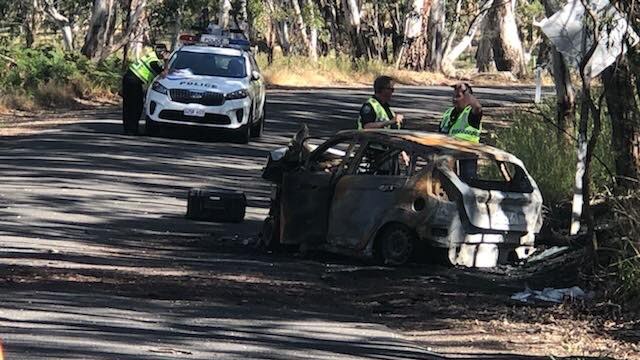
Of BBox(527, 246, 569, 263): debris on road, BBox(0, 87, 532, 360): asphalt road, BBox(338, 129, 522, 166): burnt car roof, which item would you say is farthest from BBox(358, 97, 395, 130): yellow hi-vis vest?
BBox(527, 246, 569, 263): debris on road

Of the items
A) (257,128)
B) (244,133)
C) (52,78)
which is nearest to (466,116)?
(244,133)

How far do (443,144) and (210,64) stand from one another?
13115 mm

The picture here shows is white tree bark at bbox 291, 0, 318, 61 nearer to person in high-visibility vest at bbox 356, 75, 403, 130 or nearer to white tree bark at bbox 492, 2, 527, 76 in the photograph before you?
white tree bark at bbox 492, 2, 527, 76

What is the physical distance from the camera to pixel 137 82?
24.6 meters

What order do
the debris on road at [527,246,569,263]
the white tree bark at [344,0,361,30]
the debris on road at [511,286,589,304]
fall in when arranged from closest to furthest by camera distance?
the debris on road at [511,286,589,304] < the debris on road at [527,246,569,263] < the white tree bark at [344,0,361,30]

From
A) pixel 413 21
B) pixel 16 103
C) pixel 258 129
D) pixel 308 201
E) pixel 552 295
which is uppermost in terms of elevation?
pixel 413 21

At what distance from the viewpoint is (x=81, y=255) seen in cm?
1312

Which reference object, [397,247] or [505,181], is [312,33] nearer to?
[505,181]

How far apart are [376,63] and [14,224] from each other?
114 ft

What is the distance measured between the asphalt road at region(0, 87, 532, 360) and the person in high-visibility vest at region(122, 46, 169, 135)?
0.54m

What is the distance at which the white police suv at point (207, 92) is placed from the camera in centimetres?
2467

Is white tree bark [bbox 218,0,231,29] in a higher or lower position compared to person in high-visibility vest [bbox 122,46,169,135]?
higher

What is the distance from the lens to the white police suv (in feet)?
80.9

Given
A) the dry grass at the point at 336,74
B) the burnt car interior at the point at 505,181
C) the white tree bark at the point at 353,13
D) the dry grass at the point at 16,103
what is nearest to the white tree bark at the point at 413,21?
the dry grass at the point at 336,74
